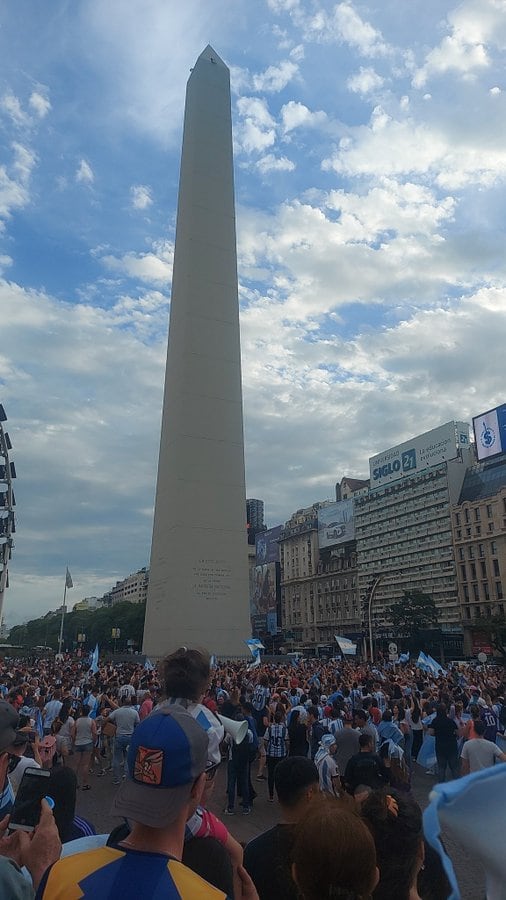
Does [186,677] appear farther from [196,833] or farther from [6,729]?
[6,729]

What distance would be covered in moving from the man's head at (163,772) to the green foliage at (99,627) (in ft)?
261

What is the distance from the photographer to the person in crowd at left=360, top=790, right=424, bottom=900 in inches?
96.4

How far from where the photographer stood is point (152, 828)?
1.76 metres

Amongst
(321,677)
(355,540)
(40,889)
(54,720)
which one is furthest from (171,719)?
(355,540)

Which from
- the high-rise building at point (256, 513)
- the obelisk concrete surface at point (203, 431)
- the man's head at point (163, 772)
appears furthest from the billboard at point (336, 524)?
the man's head at point (163, 772)

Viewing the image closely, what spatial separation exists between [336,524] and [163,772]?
294 feet

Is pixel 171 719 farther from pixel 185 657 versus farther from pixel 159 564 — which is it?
pixel 159 564

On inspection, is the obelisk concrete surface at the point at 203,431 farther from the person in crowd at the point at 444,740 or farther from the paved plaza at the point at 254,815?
the person in crowd at the point at 444,740

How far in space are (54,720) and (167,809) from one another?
423 inches

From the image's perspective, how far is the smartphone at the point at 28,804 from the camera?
206cm

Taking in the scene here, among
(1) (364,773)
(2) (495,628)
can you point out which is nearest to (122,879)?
(1) (364,773)

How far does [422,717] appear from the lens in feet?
38.7

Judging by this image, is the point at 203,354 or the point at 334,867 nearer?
the point at 334,867

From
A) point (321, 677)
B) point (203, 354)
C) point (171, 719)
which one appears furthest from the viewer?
point (203, 354)
